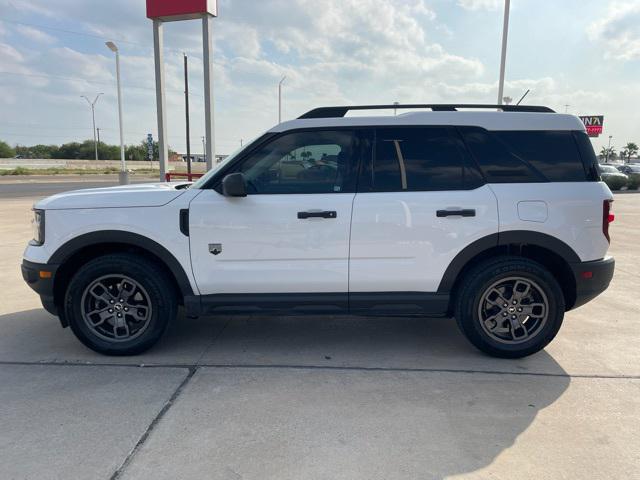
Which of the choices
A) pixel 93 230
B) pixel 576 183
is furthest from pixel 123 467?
pixel 576 183

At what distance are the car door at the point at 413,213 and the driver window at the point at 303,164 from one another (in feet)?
0.65

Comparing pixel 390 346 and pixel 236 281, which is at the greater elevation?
pixel 236 281

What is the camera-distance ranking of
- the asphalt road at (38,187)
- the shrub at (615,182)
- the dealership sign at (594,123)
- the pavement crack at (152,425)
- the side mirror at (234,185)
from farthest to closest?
the dealership sign at (594,123) < the shrub at (615,182) < the asphalt road at (38,187) < the side mirror at (234,185) < the pavement crack at (152,425)

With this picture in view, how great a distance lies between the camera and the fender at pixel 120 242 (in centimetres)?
376

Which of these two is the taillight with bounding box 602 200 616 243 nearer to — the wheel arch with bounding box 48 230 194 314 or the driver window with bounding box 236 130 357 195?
the driver window with bounding box 236 130 357 195

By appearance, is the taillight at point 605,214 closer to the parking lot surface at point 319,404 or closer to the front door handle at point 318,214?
the parking lot surface at point 319,404

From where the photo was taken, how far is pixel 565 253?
377 centimetres

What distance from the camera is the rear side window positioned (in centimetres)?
378

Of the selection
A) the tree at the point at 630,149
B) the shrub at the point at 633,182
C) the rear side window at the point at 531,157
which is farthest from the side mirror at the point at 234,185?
the tree at the point at 630,149

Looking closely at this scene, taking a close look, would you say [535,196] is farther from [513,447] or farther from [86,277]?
[86,277]

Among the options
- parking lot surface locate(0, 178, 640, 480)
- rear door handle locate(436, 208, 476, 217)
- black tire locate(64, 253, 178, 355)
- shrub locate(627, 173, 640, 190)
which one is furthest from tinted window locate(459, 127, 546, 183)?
shrub locate(627, 173, 640, 190)

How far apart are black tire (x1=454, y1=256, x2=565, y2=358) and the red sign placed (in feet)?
30.2

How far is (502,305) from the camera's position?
392 centimetres

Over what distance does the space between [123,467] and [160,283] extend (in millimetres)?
1584
